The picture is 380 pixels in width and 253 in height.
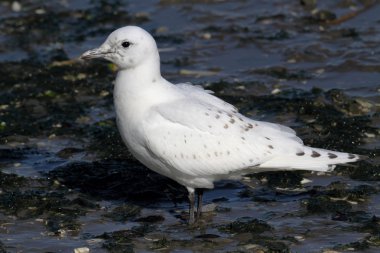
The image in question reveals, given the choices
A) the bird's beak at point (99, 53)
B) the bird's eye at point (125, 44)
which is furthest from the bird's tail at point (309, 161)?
the bird's beak at point (99, 53)

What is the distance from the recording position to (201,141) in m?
7.66

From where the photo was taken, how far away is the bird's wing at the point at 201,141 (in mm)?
7578

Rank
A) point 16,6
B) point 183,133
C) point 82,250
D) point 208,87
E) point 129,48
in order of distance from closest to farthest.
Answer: point 82,250
point 183,133
point 129,48
point 208,87
point 16,6

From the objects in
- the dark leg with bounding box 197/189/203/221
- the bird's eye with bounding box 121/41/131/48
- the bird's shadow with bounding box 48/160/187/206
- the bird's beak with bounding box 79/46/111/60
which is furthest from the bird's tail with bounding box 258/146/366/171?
the bird's beak with bounding box 79/46/111/60

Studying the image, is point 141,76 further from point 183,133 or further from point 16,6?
→ point 16,6

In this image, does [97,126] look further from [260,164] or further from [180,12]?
[180,12]

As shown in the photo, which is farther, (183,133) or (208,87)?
(208,87)

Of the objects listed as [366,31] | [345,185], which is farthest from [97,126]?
[366,31]

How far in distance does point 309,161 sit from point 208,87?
3012mm

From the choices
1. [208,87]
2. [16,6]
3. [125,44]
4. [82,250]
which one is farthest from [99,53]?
[16,6]

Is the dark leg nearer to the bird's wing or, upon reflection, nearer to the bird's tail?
the bird's wing

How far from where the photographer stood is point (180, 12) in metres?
12.8

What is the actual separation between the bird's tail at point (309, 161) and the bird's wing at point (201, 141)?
0.25ft

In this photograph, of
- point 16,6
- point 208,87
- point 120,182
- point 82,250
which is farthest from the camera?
point 16,6
